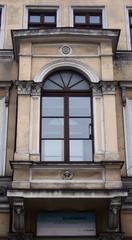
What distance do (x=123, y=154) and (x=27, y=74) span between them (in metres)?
3.78

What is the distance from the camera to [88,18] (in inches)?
680

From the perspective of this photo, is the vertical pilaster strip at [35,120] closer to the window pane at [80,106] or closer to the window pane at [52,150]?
the window pane at [52,150]

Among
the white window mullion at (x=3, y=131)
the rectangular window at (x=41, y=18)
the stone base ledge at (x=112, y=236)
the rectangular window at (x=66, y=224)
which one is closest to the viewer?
the stone base ledge at (x=112, y=236)

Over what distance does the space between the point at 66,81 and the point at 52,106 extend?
95 centimetres

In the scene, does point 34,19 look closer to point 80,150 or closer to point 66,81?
point 66,81

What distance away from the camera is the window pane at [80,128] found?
1417 centimetres

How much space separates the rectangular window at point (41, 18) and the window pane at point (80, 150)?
498 cm

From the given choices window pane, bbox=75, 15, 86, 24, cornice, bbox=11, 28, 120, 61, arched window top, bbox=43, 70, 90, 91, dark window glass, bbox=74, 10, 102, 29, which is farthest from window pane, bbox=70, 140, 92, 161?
window pane, bbox=75, 15, 86, 24

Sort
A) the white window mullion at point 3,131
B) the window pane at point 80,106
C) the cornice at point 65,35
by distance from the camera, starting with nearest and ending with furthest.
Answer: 1. the window pane at point 80,106
2. the white window mullion at point 3,131
3. the cornice at point 65,35

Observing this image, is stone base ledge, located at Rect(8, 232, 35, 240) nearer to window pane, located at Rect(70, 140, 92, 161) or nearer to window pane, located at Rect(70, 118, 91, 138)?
window pane, located at Rect(70, 140, 92, 161)

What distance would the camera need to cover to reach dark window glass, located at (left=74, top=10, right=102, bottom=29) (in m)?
17.0

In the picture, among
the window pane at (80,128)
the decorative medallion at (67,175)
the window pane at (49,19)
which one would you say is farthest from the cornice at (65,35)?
the decorative medallion at (67,175)

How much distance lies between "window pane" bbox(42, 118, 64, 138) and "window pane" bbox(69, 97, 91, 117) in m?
0.47

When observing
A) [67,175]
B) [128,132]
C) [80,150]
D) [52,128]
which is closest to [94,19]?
[128,132]
